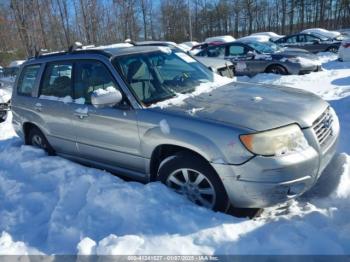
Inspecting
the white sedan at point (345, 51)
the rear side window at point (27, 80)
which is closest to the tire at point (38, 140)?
the rear side window at point (27, 80)

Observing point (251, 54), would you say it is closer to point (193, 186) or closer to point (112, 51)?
point (112, 51)

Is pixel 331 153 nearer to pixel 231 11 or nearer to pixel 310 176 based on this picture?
pixel 310 176

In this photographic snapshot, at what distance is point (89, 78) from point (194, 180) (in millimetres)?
1878

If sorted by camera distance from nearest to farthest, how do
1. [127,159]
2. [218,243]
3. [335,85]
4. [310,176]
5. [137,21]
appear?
1. [218,243]
2. [310,176]
3. [127,159]
4. [335,85]
5. [137,21]

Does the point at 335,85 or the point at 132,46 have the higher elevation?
the point at 132,46

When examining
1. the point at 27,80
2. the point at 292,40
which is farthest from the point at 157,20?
the point at 27,80

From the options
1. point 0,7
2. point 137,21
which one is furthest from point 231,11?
point 0,7

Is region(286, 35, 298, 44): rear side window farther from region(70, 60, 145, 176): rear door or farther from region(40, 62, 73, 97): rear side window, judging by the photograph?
region(70, 60, 145, 176): rear door

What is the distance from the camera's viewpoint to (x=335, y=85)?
30.6 ft

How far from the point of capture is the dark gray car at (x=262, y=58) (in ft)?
37.9

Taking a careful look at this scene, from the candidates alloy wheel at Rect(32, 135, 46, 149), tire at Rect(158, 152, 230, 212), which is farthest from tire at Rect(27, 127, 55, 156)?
tire at Rect(158, 152, 230, 212)

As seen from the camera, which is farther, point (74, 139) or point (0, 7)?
point (0, 7)

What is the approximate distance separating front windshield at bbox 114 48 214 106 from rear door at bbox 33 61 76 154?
0.93m

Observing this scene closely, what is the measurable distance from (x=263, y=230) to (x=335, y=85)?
7.33m
